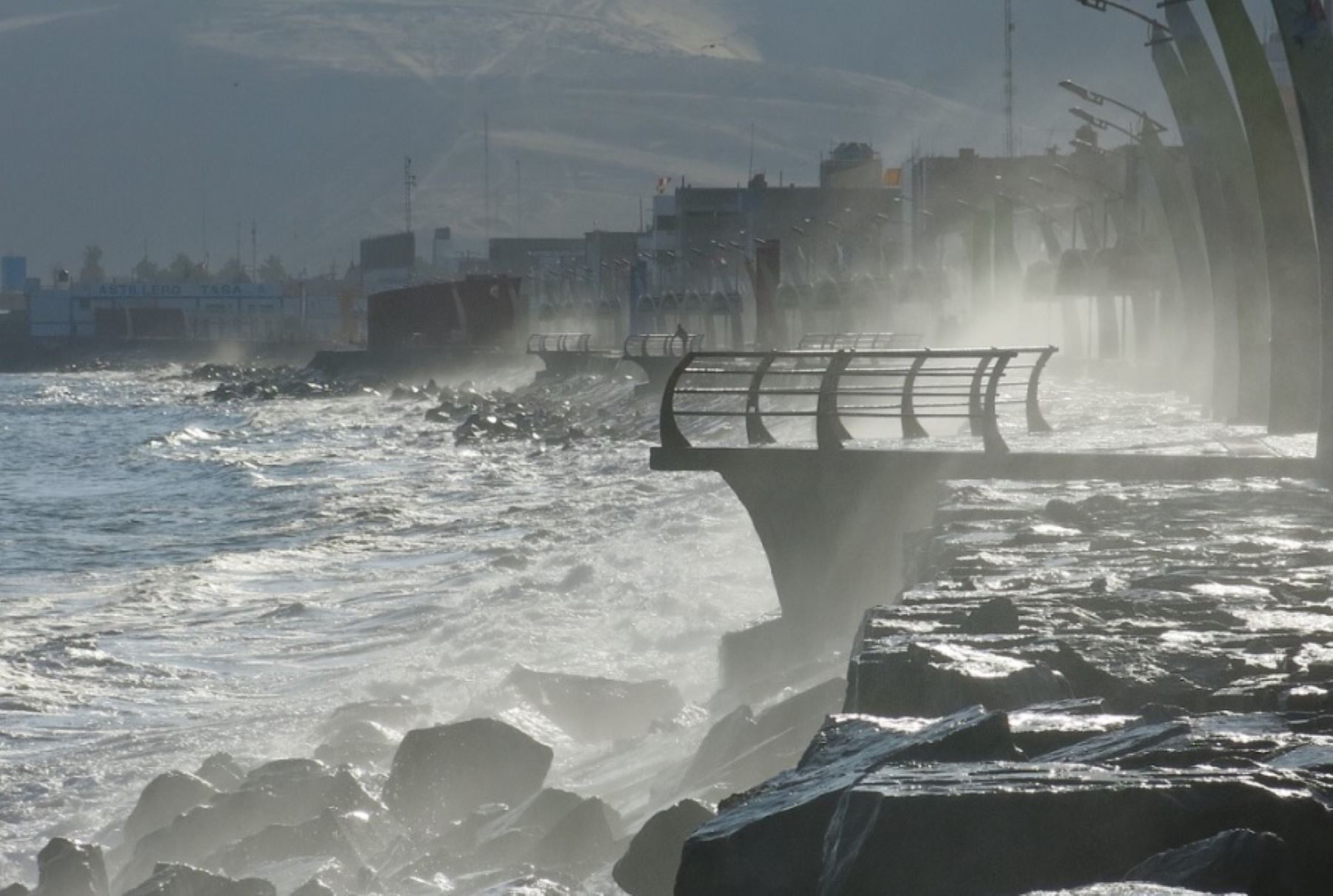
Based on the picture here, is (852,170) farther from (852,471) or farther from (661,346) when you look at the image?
(852,471)

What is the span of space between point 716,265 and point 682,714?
8726 cm

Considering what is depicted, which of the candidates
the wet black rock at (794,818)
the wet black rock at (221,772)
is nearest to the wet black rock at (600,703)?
the wet black rock at (221,772)

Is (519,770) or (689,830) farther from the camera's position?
(519,770)

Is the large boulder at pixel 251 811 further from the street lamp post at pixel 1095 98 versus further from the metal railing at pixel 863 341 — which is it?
the metal railing at pixel 863 341

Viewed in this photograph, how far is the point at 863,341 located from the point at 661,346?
38.2ft

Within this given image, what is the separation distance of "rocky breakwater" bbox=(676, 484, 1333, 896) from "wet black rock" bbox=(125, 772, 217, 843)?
204 inches

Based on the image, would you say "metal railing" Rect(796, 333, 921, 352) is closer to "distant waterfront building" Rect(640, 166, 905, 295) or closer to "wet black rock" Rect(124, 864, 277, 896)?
"wet black rock" Rect(124, 864, 277, 896)

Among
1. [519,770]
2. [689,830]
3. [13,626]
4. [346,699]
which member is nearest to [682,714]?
[519,770]

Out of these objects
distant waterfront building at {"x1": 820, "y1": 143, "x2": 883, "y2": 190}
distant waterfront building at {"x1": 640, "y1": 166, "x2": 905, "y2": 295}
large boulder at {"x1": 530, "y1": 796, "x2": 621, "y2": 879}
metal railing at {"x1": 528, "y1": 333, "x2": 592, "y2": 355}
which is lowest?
large boulder at {"x1": 530, "y1": 796, "x2": 621, "y2": 879}

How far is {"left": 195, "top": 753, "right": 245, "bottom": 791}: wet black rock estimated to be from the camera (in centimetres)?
1290

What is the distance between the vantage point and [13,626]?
21875 mm

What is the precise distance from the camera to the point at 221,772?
1309cm

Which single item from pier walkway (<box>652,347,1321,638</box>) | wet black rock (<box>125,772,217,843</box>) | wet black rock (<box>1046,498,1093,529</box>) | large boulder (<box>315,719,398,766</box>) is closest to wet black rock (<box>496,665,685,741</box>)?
large boulder (<box>315,719,398,766</box>)

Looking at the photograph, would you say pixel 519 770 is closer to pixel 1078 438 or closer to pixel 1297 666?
pixel 1297 666
